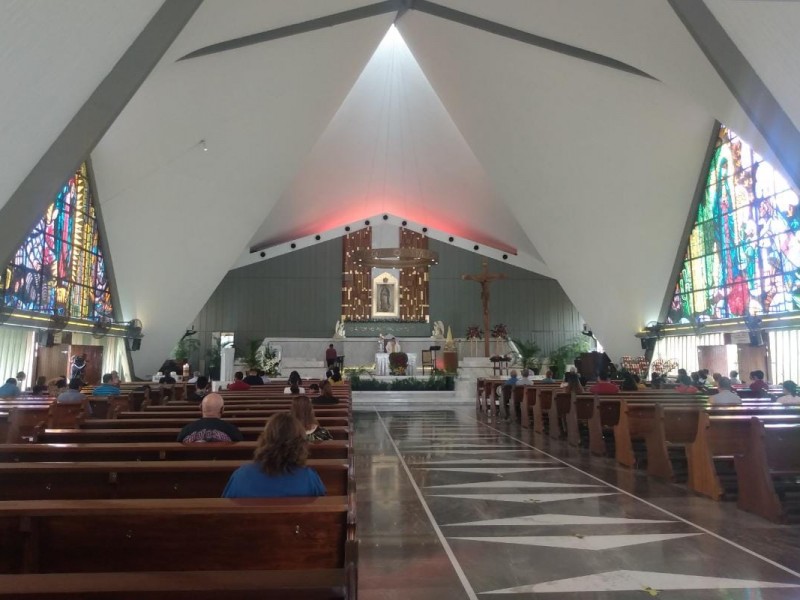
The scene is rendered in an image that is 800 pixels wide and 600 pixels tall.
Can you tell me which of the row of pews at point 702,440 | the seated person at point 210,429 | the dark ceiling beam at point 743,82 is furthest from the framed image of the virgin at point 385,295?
the seated person at point 210,429

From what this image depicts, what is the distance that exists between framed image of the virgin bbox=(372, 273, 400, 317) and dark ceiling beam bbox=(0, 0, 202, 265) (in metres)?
15.0

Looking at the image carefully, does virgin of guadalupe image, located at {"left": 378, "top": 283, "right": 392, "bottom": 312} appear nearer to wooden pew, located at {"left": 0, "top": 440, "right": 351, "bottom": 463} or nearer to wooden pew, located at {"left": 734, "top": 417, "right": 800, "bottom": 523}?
wooden pew, located at {"left": 734, "top": 417, "right": 800, "bottom": 523}

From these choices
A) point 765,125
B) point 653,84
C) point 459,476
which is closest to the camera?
point 459,476

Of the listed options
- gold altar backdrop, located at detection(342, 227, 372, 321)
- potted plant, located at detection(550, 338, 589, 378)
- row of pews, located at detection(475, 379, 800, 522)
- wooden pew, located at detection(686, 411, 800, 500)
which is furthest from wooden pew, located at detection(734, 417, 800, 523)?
gold altar backdrop, located at detection(342, 227, 372, 321)

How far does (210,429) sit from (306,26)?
28.3 ft

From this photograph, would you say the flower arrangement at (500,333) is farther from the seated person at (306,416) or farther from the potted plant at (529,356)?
the seated person at (306,416)

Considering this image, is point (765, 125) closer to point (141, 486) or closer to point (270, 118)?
point (141, 486)

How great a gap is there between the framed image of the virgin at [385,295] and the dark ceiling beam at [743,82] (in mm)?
14760

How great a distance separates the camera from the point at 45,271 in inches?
447

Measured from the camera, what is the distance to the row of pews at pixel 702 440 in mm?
4070

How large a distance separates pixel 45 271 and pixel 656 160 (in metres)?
12.6

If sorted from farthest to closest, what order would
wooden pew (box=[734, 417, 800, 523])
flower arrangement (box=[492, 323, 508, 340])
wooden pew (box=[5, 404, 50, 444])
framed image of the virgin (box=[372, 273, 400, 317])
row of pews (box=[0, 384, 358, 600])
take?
framed image of the virgin (box=[372, 273, 400, 317]), flower arrangement (box=[492, 323, 508, 340]), wooden pew (box=[5, 404, 50, 444]), wooden pew (box=[734, 417, 800, 523]), row of pews (box=[0, 384, 358, 600])

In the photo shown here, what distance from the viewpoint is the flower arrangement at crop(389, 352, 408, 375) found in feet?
53.7

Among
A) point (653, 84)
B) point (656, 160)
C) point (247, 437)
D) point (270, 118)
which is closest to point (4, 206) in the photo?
point (247, 437)
